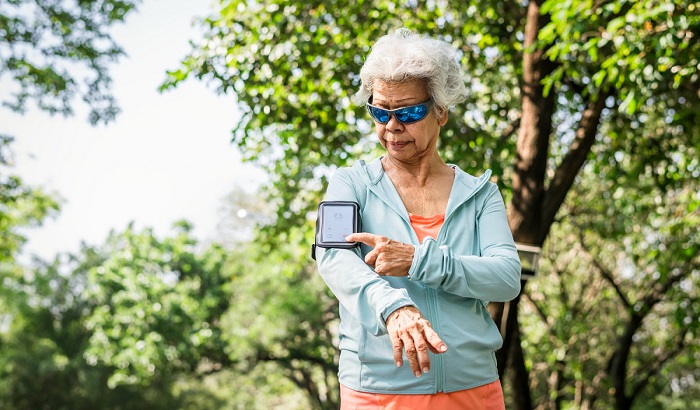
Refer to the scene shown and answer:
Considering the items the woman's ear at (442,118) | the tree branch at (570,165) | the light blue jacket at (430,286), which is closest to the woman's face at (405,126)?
the woman's ear at (442,118)

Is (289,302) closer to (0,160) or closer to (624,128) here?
(0,160)

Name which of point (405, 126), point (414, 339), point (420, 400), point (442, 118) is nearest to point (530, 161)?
point (442, 118)

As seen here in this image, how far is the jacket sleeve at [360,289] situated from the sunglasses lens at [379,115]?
0.39 m

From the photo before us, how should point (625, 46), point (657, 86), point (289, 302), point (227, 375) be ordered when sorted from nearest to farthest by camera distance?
point (625, 46) < point (657, 86) < point (289, 302) < point (227, 375)

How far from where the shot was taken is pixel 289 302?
18219mm

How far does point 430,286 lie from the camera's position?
1979 millimetres

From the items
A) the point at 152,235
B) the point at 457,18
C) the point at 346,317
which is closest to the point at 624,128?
the point at 457,18

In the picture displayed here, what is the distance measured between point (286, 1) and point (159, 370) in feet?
46.7

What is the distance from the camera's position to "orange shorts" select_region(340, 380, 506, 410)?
78.8 inches

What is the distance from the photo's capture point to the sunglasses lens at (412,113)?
7.11 ft

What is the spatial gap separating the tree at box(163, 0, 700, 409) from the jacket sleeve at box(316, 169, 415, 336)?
3750mm

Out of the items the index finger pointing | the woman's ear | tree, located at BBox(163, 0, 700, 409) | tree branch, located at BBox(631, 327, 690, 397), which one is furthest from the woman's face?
tree branch, located at BBox(631, 327, 690, 397)

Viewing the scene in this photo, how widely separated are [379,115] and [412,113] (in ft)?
0.31

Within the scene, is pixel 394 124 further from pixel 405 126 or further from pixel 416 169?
pixel 416 169
